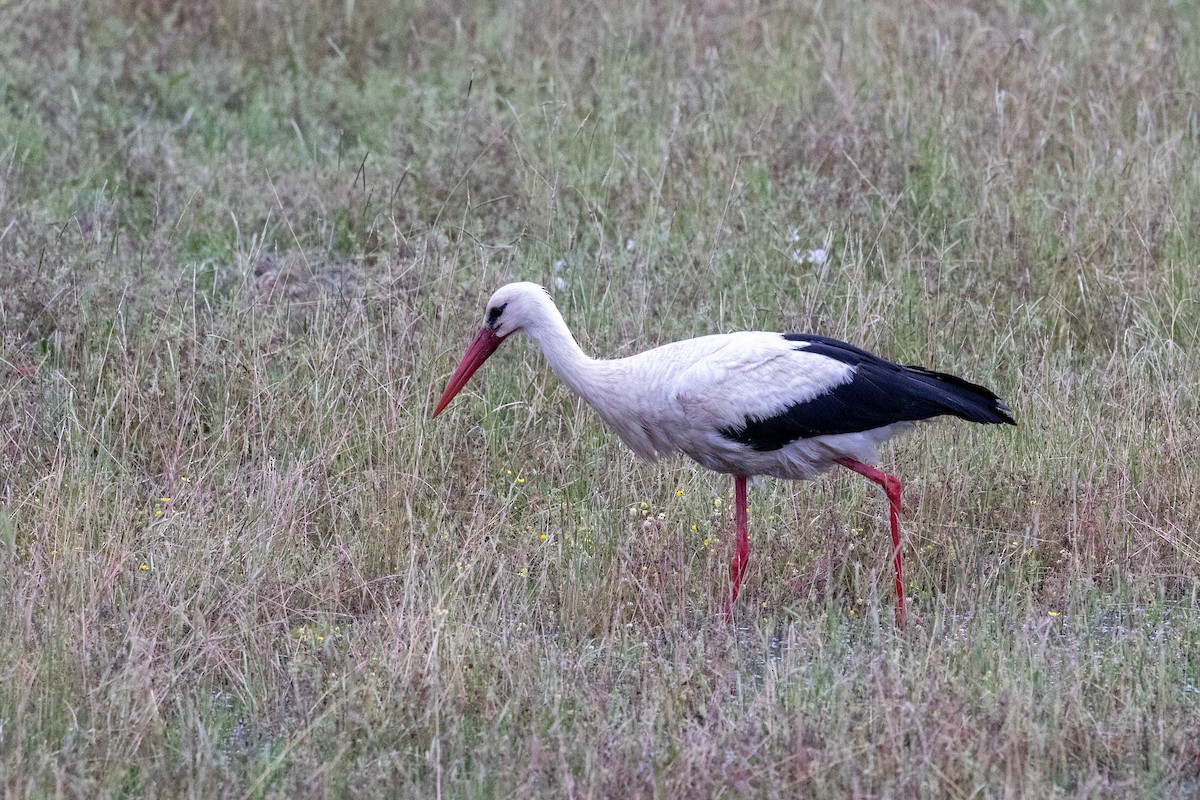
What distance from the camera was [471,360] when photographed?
203 inches

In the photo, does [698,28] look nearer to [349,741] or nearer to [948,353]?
[948,353]

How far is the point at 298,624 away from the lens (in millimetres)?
4430

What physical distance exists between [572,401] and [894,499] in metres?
1.46

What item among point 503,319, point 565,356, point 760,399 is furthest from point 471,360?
point 760,399

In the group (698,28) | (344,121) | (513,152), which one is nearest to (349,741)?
(513,152)

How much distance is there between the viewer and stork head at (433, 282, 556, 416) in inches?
195

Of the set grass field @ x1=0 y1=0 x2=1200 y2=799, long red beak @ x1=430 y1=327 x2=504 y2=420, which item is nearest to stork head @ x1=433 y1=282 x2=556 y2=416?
long red beak @ x1=430 y1=327 x2=504 y2=420

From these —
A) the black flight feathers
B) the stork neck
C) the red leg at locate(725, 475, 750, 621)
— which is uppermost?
the stork neck

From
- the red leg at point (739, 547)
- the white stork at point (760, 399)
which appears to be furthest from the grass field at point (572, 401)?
the white stork at point (760, 399)

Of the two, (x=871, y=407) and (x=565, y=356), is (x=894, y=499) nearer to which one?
(x=871, y=407)

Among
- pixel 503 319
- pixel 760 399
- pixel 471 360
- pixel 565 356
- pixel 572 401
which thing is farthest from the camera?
pixel 572 401

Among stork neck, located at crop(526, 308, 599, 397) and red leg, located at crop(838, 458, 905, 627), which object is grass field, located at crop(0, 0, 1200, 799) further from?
stork neck, located at crop(526, 308, 599, 397)

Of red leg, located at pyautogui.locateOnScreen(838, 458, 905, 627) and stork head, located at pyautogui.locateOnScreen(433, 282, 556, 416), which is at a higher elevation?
stork head, located at pyautogui.locateOnScreen(433, 282, 556, 416)

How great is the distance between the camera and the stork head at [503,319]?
4.96m
